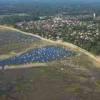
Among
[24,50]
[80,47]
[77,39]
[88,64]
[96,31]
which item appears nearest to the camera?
[88,64]

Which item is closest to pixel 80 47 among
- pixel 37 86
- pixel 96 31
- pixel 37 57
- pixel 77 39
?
pixel 77 39

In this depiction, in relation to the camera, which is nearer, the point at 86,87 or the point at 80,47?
the point at 86,87

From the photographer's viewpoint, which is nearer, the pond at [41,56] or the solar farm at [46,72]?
the solar farm at [46,72]

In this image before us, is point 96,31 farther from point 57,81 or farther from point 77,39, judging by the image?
point 57,81

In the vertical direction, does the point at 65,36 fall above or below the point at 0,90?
below

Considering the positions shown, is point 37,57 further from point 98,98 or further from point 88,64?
point 98,98

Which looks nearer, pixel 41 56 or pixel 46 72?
pixel 46 72

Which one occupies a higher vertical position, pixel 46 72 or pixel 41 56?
pixel 46 72

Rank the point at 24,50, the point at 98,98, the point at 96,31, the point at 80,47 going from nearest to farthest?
the point at 98,98 < the point at 24,50 < the point at 80,47 < the point at 96,31
